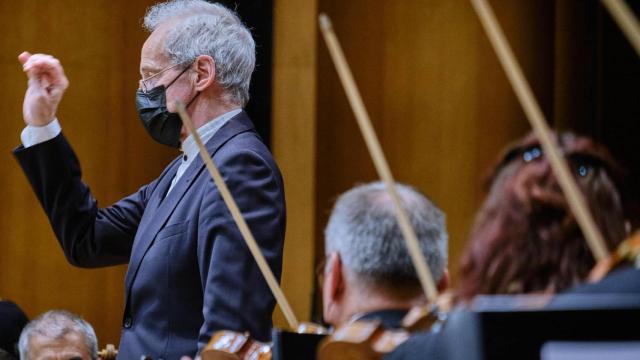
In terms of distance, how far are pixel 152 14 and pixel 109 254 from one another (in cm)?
62

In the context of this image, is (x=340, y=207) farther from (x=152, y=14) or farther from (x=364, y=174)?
(x=364, y=174)

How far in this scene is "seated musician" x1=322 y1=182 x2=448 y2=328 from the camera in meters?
1.81

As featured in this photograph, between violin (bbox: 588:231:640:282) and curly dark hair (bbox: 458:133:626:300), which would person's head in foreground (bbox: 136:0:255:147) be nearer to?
curly dark hair (bbox: 458:133:626:300)

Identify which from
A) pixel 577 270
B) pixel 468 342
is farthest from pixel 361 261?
pixel 468 342

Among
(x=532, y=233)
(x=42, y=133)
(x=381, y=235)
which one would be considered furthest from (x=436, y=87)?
(x=532, y=233)

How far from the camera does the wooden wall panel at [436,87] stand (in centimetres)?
455

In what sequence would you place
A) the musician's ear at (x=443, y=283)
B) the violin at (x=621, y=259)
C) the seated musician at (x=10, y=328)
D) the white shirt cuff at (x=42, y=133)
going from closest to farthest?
the violin at (x=621, y=259)
the musician's ear at (x=443, y=283)
the white shirt cuff at (x=42, y=133)
the seated musician at (x=10, y=328)

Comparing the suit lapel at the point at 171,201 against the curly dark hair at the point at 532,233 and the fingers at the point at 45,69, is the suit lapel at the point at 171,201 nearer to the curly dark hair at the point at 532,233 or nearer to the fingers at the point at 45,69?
the fingers at the point at 45,69

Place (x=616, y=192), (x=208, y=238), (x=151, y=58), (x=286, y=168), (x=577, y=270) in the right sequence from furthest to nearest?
1. (x=286, y=168)
2. (x=151, y=58)
3. (x=208, y=238)
4. (x=616, y=192)
5. (x=577, y=270)

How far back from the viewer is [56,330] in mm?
3490

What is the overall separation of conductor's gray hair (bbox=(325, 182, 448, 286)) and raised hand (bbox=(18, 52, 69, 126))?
45.3 inches

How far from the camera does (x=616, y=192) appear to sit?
1641 millimetres

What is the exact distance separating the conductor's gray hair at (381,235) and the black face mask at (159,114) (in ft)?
3.29

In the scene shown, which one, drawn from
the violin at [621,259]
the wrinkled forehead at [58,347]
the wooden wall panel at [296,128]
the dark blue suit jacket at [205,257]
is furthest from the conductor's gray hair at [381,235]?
the wooden wall panel at [296,128]
